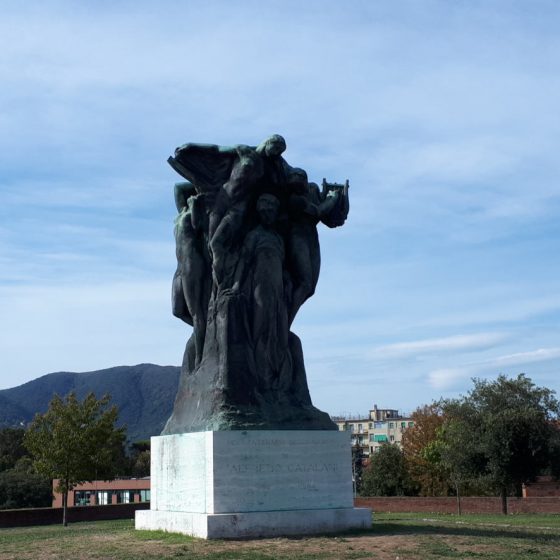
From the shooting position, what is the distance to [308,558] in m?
11.8

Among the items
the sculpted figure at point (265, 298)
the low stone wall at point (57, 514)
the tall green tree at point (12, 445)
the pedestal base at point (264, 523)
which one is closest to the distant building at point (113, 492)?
the low stone wall at point (57, 514)

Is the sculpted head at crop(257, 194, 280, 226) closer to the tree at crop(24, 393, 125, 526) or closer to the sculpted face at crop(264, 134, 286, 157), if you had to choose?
the sculpted face at crop(264, 134, 286, 157)

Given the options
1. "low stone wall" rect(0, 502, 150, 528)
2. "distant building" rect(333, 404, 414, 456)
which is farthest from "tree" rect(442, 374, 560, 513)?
"distant building" rect(333, 404, 414, 456)

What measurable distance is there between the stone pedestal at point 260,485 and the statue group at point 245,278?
0.55 m

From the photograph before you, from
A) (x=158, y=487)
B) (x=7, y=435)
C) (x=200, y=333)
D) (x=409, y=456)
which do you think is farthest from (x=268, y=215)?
(x=7, y=435)

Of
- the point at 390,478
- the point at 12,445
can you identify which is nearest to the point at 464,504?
the point at 390,478

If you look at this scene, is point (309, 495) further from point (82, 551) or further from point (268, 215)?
point (268, 215)

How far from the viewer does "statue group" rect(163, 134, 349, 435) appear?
15805 mm

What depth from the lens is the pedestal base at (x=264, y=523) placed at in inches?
542

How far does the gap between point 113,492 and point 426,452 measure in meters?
23.2

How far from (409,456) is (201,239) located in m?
41.8

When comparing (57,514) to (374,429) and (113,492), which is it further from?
(374,429)

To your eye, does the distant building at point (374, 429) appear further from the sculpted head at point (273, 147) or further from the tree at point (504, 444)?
the sculpted head at point (273, 147)

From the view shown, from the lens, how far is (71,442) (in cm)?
3372
